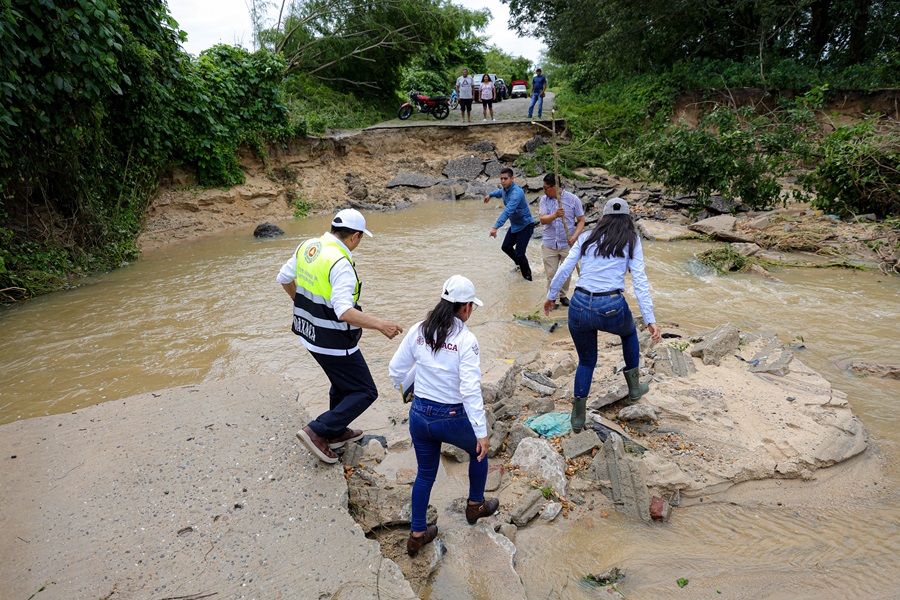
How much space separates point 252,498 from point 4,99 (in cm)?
761

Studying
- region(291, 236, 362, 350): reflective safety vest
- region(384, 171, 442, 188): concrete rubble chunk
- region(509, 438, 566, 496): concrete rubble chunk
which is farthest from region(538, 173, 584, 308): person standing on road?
region(384, 171, 442, 188): concrete rubble chunk

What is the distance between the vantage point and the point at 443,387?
298 cm

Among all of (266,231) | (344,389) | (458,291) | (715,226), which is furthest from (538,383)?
(266,231)

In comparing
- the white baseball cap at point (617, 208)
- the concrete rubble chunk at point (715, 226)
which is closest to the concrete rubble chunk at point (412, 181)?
the concrete rubble chunk at point (715, 226)

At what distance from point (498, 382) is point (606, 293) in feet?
4.15

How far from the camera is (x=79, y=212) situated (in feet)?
33.8

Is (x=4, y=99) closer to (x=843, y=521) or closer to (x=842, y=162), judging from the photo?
(x=843, y=521)

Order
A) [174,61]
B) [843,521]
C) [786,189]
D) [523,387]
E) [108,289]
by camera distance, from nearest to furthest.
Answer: [843,521]
[523,387]
[108,289]
[174,61]
[786,189]

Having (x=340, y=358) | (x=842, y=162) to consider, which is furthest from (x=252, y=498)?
(x=842, y=162)

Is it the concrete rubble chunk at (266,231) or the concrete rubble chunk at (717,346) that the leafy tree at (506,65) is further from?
the concrete rubble chunk at (717,346)

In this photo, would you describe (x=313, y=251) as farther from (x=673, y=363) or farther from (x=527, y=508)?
(x=673, y=363)

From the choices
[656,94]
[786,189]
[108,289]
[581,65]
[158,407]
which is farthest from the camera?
[581,65]

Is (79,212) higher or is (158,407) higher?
(79,212)

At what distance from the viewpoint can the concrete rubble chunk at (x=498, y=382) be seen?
4.61 metres
